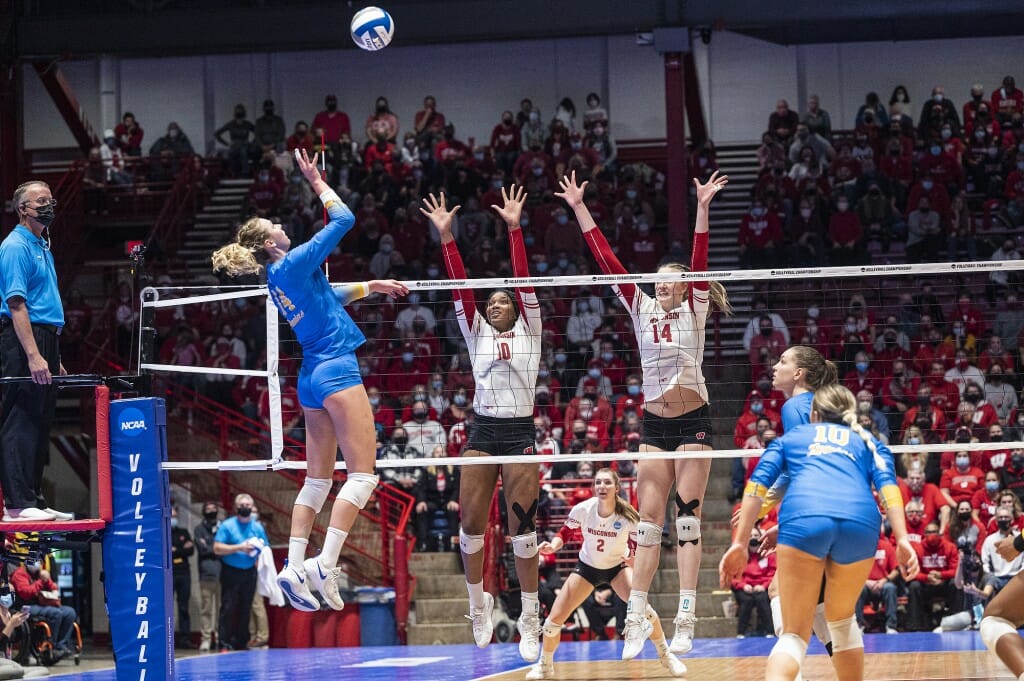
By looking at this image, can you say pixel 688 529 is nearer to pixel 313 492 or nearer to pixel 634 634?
pixel 634 634

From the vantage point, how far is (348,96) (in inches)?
1121

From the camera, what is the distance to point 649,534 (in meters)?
9.90

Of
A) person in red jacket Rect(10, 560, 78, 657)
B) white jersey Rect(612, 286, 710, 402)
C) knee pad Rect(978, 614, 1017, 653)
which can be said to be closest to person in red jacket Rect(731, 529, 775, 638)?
white jersey Rect(612, 286, 710, 402)

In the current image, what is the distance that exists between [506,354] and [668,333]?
4.25 ft

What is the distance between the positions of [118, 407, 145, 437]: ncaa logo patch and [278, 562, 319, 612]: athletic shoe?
160cm

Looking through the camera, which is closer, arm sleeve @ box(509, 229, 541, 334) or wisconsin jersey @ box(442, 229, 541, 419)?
arm sleeve @ box(509, 229, 541, 334)

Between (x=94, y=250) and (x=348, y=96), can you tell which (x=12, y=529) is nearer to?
(x=94, y=250)

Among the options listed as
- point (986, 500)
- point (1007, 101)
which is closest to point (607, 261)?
point (986, 500)

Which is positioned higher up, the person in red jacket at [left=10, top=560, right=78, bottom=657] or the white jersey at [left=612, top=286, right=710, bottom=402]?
the white jersey at [left=612, top=286, right=710, bottom=402]

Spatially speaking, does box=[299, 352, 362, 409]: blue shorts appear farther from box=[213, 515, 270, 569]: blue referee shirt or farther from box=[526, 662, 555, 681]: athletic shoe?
box=[213, 515, 270, 569]: blue referee shirt

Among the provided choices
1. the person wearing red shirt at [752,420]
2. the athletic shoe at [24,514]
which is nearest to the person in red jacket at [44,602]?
the athletic shoe at [24,514]

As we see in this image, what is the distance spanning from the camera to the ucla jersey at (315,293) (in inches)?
325

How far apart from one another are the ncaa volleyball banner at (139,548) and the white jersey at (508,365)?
2542 mm

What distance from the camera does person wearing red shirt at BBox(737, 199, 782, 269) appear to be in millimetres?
21297
